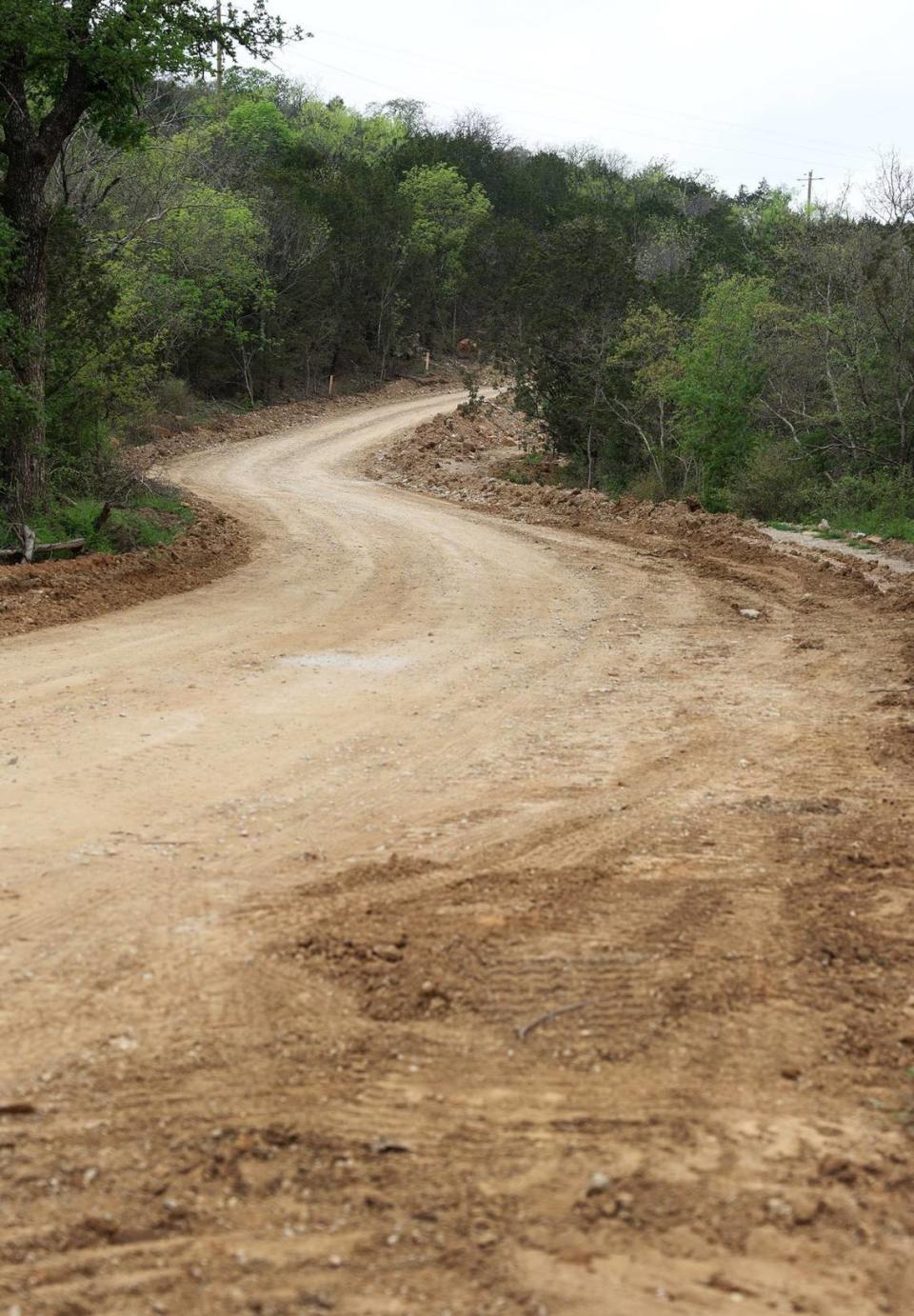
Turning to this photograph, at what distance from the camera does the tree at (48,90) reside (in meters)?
13.7

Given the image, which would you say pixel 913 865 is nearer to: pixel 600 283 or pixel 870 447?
pixel 870 447

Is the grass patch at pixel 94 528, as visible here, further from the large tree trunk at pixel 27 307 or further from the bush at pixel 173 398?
the bush at pixel 173 398

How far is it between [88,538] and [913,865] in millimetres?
12571

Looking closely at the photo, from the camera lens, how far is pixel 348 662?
984 centimetres

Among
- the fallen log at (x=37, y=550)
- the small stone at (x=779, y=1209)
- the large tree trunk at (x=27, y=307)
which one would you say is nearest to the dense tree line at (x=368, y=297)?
the large tree trunk at (x=27, y=307)

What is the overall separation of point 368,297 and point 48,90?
3985 cm

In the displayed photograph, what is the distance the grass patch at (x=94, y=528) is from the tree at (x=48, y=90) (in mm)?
412

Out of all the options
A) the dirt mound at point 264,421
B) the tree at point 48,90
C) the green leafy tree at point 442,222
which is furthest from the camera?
the green leafy tree at point 442,222

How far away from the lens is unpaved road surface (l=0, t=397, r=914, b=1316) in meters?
2.95

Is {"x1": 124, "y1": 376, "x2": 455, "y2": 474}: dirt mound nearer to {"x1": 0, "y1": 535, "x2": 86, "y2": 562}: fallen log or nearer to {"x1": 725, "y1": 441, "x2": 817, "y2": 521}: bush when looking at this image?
{"x1": 0, "y1": 535, "x2": 86, "y2": 562}: fallen log

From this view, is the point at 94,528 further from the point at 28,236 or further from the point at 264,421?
the point at 264,421

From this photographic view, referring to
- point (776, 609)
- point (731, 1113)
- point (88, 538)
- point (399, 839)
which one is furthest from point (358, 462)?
point (731, 1113)

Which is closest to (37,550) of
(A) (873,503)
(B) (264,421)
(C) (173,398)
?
(A) (873,503)

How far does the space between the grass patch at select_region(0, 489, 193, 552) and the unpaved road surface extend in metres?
6.91
